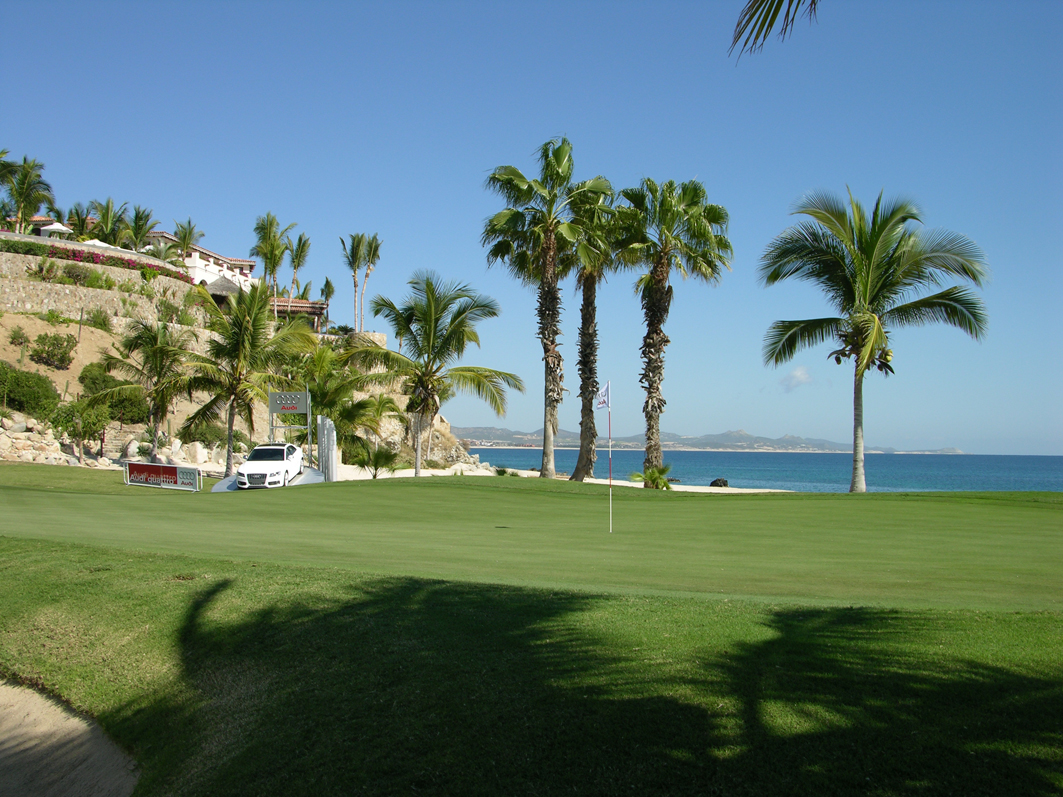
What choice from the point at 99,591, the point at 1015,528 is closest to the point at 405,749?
the point at 99,591

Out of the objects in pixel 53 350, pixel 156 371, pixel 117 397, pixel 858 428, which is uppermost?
pixel 53 350

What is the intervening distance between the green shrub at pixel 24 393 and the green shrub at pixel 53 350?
4093 millimetres

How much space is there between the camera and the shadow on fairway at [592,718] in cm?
322

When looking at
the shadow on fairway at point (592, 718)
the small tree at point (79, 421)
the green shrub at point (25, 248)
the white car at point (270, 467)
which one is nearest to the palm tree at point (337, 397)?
the white car at point (270, 467)

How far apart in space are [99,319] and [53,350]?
5928mm

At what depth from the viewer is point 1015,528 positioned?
41.5 feet

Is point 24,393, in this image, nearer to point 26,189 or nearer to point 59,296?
point 59,296

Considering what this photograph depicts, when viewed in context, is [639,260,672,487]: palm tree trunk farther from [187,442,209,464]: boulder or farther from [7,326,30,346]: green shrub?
[7,326,30,346]: green shrub

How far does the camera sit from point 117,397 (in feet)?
150

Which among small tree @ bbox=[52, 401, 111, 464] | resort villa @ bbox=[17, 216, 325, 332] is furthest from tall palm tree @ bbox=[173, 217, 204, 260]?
small tree @ bbox=[52, 401, 111, 464]

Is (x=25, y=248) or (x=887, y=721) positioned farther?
(x=25, y=248)

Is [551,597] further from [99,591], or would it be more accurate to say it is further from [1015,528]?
[1015,528]

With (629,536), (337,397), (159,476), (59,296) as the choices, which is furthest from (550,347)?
(59,296)

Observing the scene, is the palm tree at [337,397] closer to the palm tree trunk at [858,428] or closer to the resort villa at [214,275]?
the palm tree trunk at [858,428]
